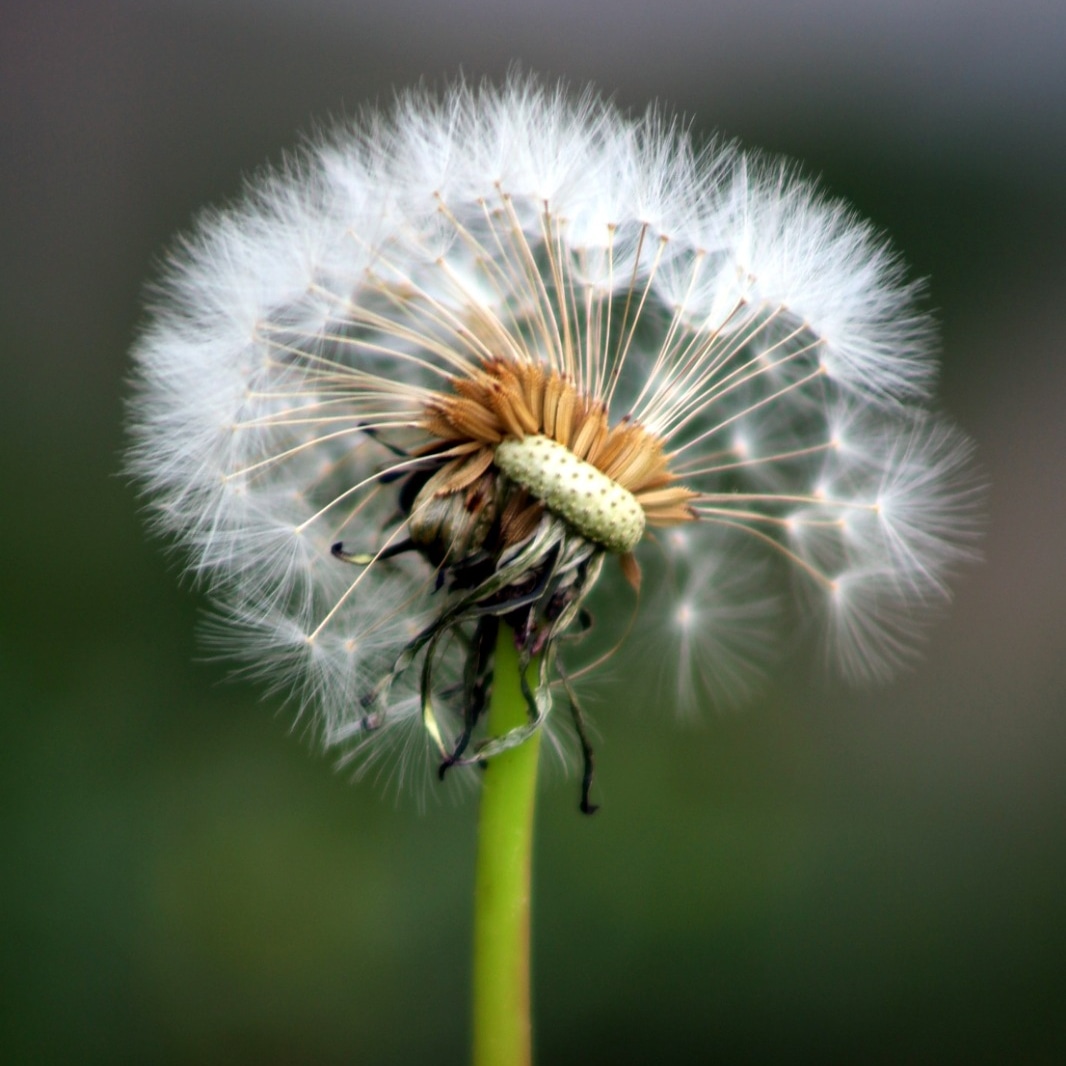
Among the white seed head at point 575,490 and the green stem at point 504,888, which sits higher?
the white seed head at point 575,490

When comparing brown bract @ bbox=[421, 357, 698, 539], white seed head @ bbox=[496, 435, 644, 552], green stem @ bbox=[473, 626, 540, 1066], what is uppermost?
brown bract @ bbox=[421, 357, 698, 539]

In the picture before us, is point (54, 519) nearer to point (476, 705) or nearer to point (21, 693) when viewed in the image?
point (21, 693)

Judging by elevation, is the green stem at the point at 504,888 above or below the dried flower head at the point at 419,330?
below

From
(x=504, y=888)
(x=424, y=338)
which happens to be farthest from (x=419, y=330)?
(x=504, y=888)

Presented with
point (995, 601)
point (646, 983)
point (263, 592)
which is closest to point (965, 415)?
point (995, 601)

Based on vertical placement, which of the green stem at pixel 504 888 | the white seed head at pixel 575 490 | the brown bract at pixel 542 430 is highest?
the brown bract at pixel 542 430
